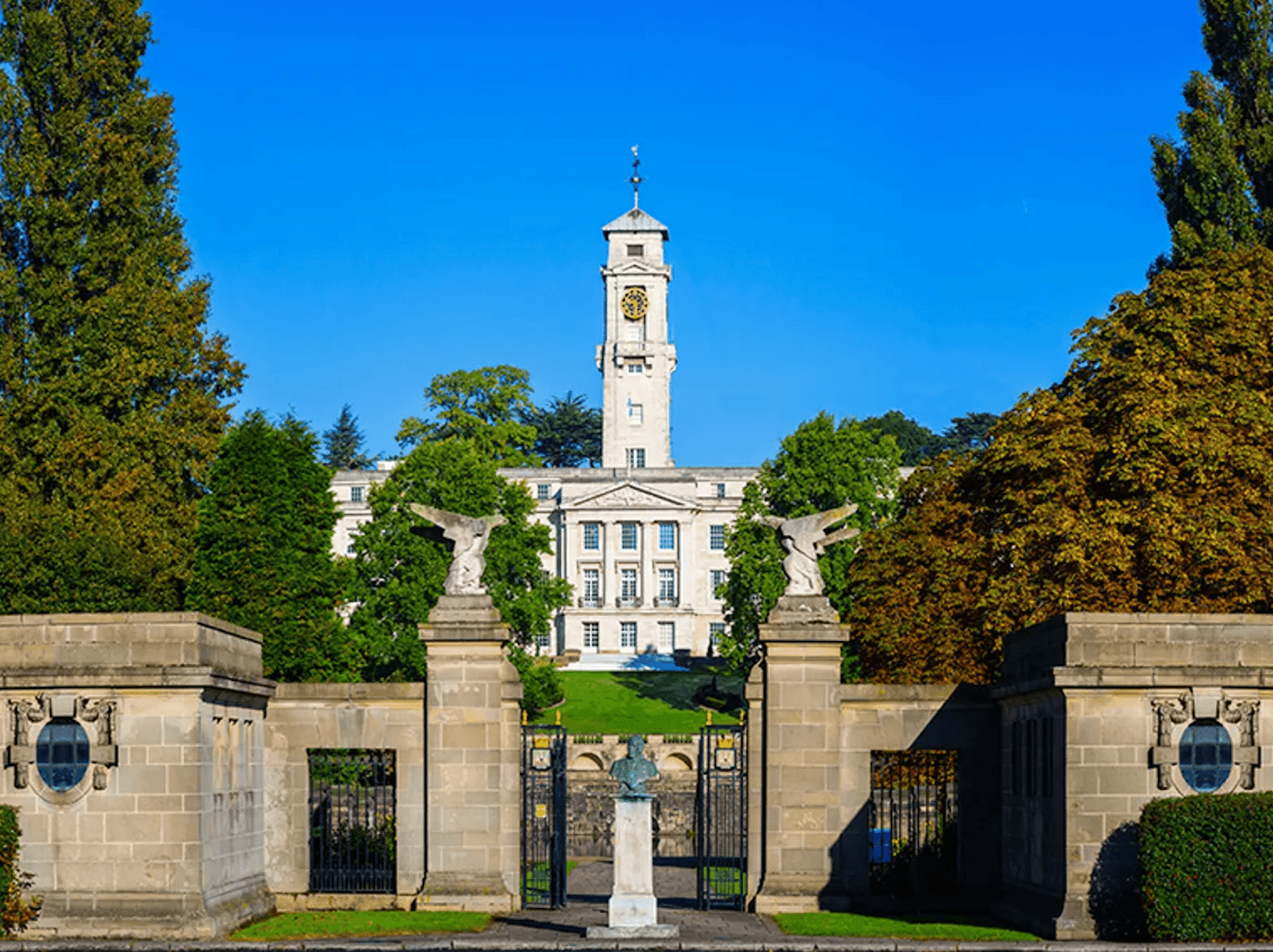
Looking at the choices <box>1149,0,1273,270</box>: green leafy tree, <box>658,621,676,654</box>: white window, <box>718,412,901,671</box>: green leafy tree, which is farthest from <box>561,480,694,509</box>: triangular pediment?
<box>1149,0,1273,270</box>: green leafy tree

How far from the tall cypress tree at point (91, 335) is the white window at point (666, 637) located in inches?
2752

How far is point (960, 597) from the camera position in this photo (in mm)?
33375

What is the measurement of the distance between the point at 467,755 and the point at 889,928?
651 cm

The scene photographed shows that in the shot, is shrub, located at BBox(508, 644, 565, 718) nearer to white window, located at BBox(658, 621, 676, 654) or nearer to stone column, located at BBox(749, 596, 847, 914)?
white window, located at BBox(658, 621, 676, 654)

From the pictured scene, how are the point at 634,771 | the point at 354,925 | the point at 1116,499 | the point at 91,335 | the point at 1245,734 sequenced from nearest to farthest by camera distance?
the point at 1245,734 < the point at 634,771 < the point at 354,925 < the point at 1116,499 < the point at 91,335

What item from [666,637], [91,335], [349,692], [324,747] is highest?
[91,335]

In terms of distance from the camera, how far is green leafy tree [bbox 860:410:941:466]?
139500 mm

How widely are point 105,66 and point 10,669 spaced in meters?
28.7

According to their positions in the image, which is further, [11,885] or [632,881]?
[632,881]

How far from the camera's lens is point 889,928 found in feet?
71.1

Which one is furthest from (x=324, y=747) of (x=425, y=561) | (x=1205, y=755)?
(x=425, y=561)

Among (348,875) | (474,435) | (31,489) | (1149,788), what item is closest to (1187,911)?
(1149,788)

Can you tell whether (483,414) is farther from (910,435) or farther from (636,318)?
(910,435)

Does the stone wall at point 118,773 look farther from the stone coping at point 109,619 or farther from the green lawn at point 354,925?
the green lawn at point 354,925
